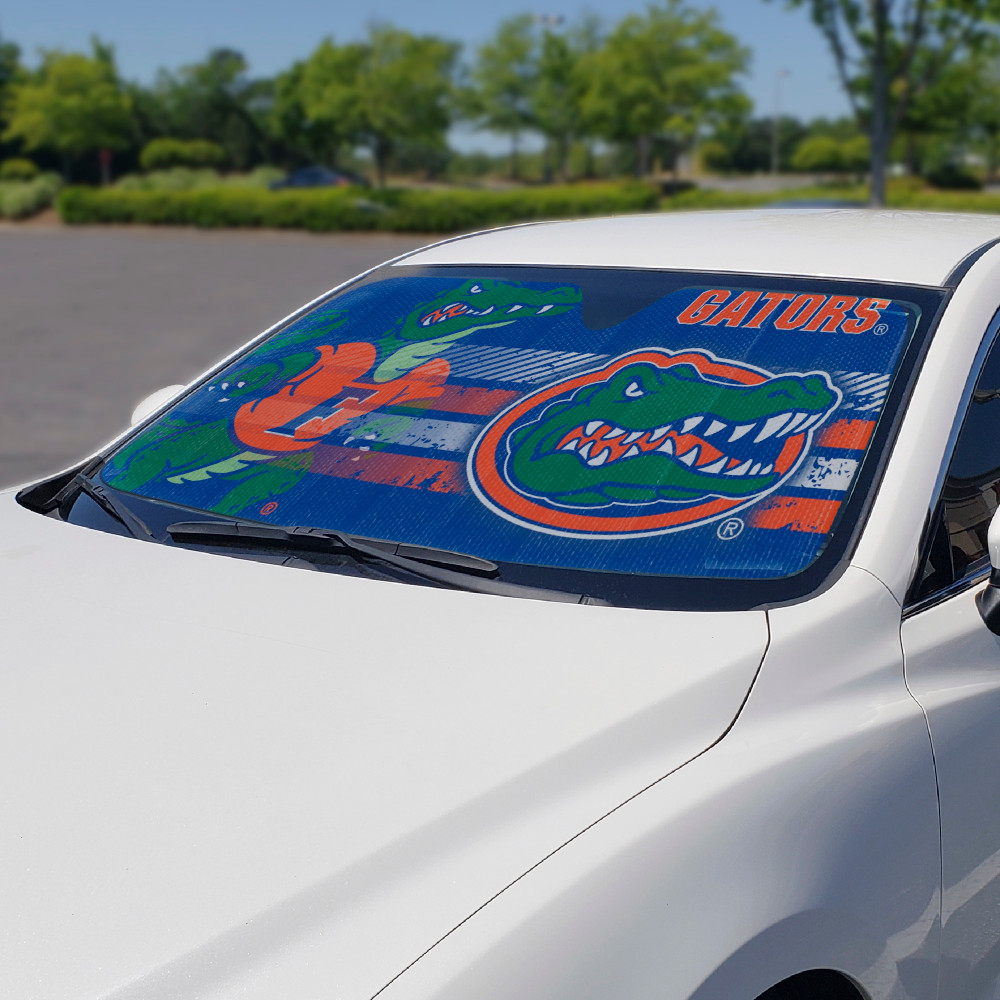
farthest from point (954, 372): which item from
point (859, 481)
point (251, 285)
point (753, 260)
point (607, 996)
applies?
point (251, 285)

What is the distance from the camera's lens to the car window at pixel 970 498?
203cm

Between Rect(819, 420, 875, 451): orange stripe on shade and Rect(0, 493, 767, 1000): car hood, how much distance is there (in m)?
0.43

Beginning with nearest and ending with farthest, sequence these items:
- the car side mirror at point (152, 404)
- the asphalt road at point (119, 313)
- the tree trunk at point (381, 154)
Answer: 1. the car side mirror at point (152, 404)
2. the asphalt road at point (119, 313)
3. the tree trunk at point (381, 154)

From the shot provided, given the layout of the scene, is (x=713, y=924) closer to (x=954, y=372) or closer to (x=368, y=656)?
(x=368, y=656)

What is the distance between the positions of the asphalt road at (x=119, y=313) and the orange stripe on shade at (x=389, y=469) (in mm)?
5544

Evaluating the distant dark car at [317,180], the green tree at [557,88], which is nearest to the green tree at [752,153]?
the green tree at [557,88]

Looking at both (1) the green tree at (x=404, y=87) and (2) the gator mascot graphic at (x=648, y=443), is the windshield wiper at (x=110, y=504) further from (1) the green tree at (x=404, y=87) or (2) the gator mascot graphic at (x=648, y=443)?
(1) the green tree at (x=404, y=87)

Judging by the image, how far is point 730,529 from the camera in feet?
6.66

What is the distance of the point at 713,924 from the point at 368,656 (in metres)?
0.64

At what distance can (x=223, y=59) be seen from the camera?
8081 centimetres

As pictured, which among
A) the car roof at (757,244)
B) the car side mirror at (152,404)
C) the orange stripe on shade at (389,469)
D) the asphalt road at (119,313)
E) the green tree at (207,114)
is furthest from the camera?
the green tree at (207,114)

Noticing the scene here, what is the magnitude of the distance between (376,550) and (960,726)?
101cm

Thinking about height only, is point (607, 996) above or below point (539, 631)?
below

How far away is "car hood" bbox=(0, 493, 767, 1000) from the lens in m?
1.33
